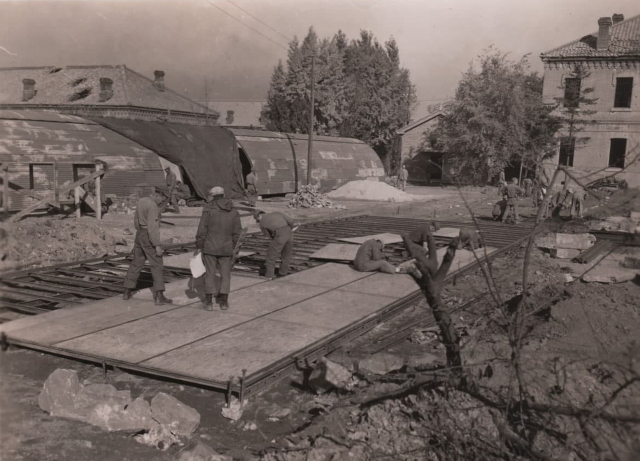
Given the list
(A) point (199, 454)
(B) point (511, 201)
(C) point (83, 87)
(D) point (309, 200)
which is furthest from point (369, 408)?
(C) point (83, 87)

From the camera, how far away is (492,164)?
35375 mm

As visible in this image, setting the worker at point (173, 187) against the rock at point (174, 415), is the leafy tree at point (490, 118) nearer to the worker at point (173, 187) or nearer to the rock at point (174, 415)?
the worker at point (173, 187)

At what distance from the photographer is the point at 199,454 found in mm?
4297

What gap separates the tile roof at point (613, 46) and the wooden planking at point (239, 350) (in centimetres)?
3100

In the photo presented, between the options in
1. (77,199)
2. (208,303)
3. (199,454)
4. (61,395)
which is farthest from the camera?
(77,199)

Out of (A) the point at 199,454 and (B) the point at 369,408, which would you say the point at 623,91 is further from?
(A) the point at 199,454

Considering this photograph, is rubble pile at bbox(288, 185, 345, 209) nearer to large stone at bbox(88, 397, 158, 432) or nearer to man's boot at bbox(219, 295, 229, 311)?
man's boot at bbox(219, 295, 229, 311)

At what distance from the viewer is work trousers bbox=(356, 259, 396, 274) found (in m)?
10.7

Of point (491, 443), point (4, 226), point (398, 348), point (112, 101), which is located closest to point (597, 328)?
point (398, 348)

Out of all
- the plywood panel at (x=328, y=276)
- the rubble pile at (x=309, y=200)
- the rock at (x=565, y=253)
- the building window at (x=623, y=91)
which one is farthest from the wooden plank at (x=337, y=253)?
the building window at (x=623, y=91)

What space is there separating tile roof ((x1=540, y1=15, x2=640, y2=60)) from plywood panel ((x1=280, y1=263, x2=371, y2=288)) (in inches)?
1074

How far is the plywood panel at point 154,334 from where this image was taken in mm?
6355

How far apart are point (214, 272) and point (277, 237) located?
2.23m

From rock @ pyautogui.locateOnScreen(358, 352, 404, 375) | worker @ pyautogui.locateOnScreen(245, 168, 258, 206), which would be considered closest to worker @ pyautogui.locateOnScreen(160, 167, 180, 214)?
worker @ pyautogui.locateOnScreen(245, 168, 258, 206)
